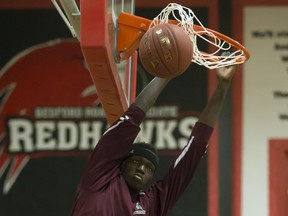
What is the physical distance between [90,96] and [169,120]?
644 millimetres

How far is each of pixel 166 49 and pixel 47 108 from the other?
277 cm

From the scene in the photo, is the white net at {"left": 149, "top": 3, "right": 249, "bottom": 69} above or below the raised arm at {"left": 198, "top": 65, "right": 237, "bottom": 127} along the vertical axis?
above

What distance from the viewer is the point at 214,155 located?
5.32 m

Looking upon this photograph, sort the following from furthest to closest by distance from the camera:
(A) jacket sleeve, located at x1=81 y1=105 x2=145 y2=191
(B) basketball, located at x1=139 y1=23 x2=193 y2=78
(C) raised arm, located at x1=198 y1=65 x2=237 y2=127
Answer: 1. (C) raised arm, located at x1=198 y1=65 x2=237 y2=127
2. (A) jacket sleeve, located at x1=81 y1=105 x2=145 y2=191
3. (B) basketball, located at x1=139 y1=23 x2=193 y2=78

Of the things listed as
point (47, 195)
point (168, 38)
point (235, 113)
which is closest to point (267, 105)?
point (235, 113)

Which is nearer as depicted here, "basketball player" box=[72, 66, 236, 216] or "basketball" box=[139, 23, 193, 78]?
"basketball" box=[139, 23, 193, 78]

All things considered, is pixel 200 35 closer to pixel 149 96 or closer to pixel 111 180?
pixel 149 96

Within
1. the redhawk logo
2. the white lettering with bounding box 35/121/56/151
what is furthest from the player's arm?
the white lettering with bounding box 35/121/56/151

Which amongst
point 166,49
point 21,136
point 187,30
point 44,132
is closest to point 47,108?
point 44,132

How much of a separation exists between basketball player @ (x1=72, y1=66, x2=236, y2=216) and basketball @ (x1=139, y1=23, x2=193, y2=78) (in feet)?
0.92

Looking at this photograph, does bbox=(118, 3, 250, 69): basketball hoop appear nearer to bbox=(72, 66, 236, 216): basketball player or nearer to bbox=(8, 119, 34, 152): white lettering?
bbox=(72, 66, 236, 216): basketball player

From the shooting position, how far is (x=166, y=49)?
9.23 feet

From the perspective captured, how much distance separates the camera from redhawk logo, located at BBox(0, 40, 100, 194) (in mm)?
5422

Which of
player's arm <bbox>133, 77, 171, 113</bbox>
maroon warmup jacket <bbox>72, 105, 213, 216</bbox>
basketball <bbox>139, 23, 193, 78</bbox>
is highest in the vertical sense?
basketball <bbox>139, 23, 193, 78</bbox>
